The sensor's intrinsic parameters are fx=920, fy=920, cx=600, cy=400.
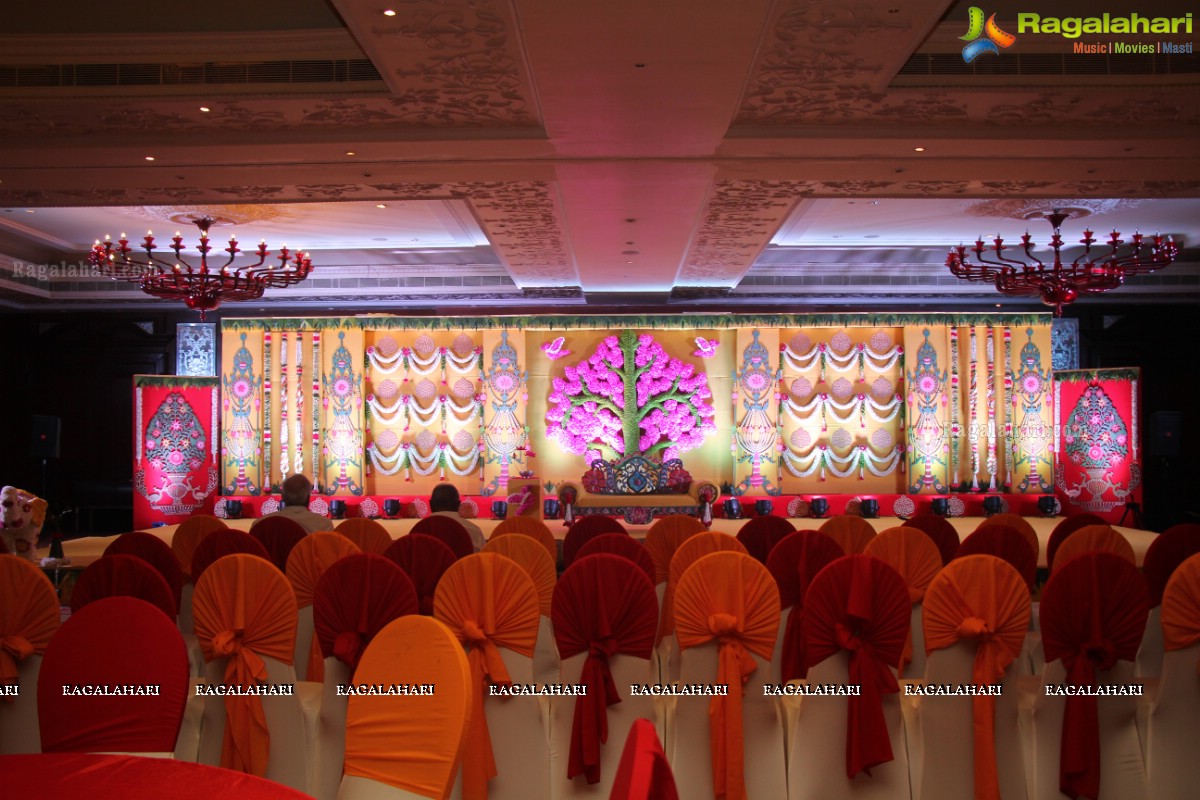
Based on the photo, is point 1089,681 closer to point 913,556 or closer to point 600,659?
point 913,556

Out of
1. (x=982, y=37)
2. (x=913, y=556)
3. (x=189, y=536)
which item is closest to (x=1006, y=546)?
(x=913, y=556)

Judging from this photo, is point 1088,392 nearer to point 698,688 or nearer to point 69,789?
point 698,688

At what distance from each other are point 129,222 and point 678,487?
22.3 ft

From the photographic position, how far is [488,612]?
3.38 m

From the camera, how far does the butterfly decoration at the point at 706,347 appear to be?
12195 mm

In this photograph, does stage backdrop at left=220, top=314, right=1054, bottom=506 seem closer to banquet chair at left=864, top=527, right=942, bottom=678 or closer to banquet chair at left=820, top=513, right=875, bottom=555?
banquet chair at left=820, top=513, right=875, bottom=555

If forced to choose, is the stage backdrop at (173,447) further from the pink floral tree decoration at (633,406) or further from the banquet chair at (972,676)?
the banquet chair at (972,676)

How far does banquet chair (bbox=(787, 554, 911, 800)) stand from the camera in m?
3.21

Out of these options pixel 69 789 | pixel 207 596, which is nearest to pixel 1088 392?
pixel 207 596

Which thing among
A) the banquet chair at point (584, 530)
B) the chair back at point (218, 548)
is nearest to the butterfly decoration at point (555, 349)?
the banquet chair at point (584, 530)

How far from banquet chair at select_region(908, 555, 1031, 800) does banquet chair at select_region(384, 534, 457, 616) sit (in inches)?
81.1

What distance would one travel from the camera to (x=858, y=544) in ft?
17.2

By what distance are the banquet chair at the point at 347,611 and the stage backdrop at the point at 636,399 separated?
28.1ft

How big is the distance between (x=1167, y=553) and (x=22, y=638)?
508cm
